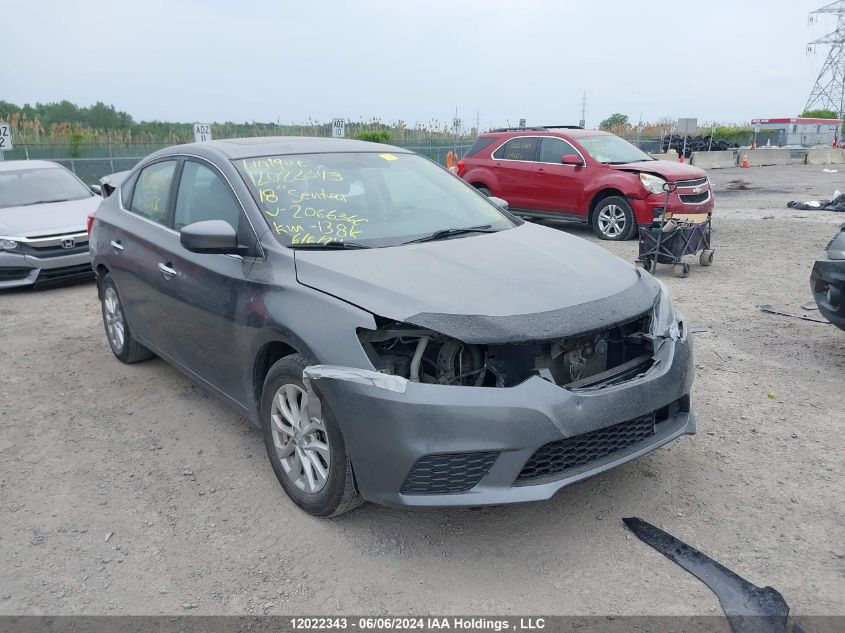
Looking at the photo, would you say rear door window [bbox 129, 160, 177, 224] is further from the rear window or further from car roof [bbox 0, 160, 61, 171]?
the rear window

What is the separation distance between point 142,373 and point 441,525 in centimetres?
312

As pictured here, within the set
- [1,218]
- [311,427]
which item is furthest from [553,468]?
[1,218]

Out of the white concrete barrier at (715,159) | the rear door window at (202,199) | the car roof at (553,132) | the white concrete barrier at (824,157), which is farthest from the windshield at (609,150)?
the white concrete barrier at (824,157)

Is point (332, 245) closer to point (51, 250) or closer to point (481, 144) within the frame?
point (51, 250)

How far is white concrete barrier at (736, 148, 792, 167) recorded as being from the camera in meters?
30.5

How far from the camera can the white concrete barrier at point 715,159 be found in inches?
1129

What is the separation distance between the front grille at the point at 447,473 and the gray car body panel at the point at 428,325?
4cm

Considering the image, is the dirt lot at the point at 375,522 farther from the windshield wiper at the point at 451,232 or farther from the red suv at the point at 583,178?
the red suv at the point at 583,178

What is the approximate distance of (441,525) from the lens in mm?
3367

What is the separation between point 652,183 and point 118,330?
7.88 metres

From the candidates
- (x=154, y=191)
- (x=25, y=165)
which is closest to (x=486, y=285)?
(x=154, y=191)

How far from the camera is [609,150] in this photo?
11.5 m

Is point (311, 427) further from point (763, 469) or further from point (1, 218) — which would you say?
point (1, 218)

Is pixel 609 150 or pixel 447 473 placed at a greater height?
pixel 609 150
